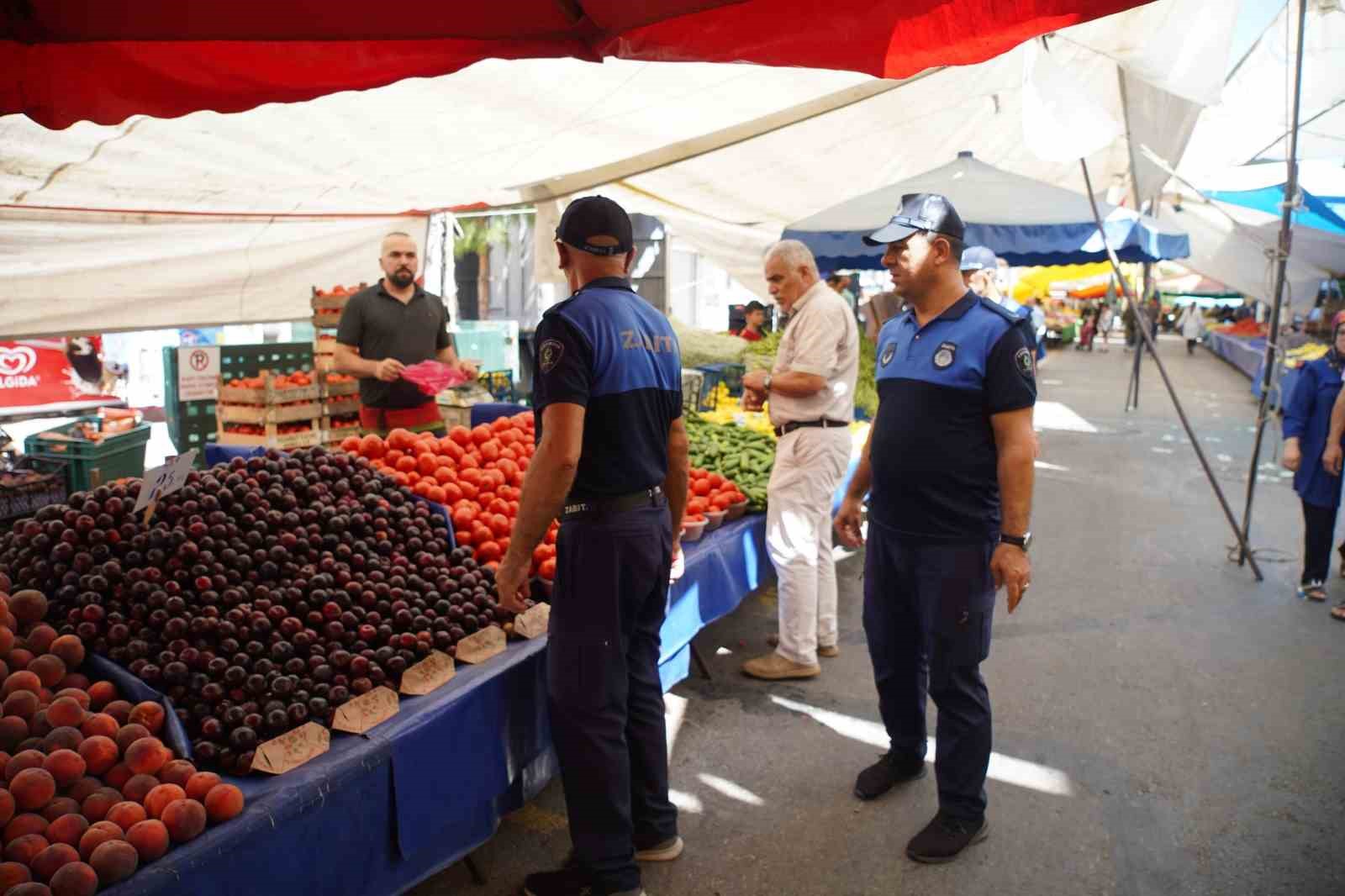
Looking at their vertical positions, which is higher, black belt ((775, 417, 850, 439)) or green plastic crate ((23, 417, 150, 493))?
black belt ((775, 417, 850, 439))

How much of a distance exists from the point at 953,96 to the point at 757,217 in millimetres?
4009

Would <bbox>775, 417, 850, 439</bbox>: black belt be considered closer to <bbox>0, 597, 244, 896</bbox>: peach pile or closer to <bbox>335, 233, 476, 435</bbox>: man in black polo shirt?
<bbox>335, 233, 476, 435</bbox>: man in black polo shirt

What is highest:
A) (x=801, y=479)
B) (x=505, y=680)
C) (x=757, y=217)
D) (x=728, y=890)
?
(x=757, y=217)

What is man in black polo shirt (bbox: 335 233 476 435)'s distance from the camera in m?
5.23

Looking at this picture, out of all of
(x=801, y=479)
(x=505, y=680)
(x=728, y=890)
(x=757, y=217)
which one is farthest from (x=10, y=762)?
(x=757, y=217)

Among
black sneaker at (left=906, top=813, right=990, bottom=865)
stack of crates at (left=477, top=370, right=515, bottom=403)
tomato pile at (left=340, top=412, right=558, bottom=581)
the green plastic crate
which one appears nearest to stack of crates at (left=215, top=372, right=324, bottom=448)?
the green plastic crate

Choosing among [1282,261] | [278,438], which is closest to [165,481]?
[278,438]

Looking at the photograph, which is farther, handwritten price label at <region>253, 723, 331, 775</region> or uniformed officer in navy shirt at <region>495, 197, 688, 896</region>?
uniformed officer in navy shirt at <region>495, 197, 688, 896</region>

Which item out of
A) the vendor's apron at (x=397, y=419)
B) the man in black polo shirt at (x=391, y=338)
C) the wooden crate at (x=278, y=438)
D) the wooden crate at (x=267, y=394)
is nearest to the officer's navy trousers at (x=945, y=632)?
the man in black polo shirt at (x=391, y=338)

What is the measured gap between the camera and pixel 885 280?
2628cm

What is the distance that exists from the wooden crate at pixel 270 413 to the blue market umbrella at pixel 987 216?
4.59 m

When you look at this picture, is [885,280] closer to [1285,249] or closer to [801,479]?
[1285,249]

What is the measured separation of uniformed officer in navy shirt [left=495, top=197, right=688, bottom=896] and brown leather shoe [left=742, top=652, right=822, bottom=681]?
2.02 meters

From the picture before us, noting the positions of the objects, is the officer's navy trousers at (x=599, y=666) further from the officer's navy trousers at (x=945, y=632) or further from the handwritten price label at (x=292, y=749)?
the officer's navy trousers at (x=945, y=632)
